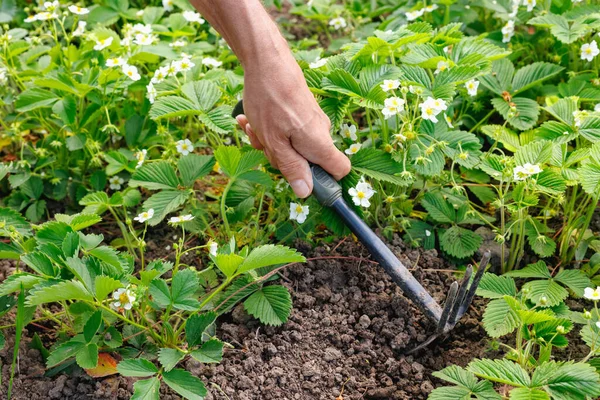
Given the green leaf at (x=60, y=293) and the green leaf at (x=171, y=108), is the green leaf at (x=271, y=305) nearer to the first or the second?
the green leaf at (x=60, y=293)

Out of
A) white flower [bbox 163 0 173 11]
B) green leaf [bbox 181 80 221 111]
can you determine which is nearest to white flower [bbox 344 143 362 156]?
green leaf [bbox 181 80 221 111]

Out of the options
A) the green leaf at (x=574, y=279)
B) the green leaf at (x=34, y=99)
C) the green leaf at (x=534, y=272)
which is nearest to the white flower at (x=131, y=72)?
the green leaf at (x=34, y=99)

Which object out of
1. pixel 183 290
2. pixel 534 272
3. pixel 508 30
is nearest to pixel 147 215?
pixel 183 290

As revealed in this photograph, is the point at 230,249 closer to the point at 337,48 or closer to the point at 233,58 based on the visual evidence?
the point at 233,58

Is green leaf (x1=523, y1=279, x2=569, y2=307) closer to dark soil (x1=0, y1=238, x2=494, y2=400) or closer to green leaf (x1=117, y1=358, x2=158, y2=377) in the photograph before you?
dark soil (x1=0, y1=238, x2=494, y2=400)

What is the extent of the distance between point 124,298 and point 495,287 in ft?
3.19

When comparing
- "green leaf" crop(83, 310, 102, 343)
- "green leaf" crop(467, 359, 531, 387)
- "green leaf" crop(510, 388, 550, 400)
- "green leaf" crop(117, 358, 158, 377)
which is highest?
"green leaf" crop(83, 310, 102, 343)

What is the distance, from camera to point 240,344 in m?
1.94

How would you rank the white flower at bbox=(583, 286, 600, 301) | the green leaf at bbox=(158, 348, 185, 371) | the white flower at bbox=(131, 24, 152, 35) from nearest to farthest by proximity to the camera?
the green leaf at bbox=(158, 348, 185, 371) → the white flower at bbox=(583, 286, 600, 301) → the white flower at bbox=(131, 24, 152, 35)

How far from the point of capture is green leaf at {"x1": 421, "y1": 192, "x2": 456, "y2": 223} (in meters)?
2.15

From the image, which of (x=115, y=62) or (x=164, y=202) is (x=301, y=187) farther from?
(x=115, y=62)

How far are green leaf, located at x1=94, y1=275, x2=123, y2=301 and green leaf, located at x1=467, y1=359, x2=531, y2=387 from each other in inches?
33.3

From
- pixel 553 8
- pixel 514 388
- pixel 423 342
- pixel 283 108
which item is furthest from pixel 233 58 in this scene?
pixel 514 388

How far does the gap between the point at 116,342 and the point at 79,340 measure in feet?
0.31
